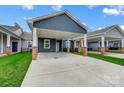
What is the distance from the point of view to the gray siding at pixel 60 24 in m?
13.6

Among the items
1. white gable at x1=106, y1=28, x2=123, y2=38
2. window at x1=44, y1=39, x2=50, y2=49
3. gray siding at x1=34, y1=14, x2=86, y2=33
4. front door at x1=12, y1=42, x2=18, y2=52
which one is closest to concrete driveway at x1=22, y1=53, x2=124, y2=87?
gray siding at x1=34, y1=14, x2=86, y2=33

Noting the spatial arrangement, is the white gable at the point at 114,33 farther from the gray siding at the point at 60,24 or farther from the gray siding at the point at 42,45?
the gray siding at the point at 42,45

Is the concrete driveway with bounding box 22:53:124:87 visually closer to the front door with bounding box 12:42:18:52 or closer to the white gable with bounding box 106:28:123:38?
the white gable with bounding box 106:28:123:38

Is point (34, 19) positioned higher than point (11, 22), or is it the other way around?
point (11, 22)

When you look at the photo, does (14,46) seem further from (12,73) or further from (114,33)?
(12,73)

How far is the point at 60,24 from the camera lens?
14.8m

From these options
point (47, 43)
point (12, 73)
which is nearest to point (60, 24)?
point (12, 73)

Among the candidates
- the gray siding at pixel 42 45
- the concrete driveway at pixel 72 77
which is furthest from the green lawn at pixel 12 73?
the gray siding at pixel 42 45

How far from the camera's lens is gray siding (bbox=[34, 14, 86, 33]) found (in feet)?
44.8
